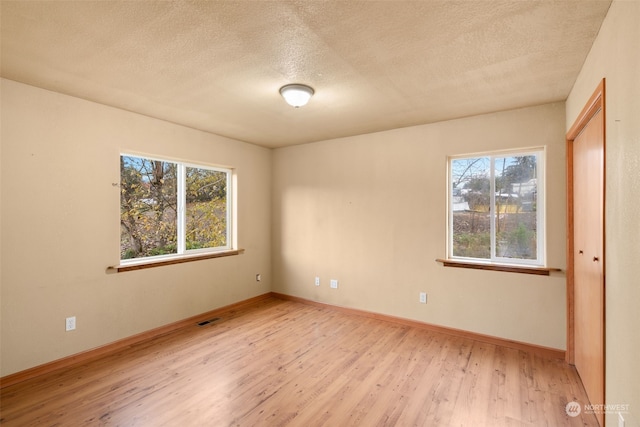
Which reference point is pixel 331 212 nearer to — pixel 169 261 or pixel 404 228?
pixel 404 228

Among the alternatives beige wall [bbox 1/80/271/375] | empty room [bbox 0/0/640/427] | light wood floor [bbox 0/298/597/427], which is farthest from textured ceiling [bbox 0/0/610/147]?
light wood floor [bbox 0/298/597/427]

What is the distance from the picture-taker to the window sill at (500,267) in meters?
2.90

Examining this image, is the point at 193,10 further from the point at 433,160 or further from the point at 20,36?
the point at 433,160

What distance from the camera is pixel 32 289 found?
100 inches

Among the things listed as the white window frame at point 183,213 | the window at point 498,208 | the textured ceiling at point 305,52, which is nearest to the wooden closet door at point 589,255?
the window at point 498,208

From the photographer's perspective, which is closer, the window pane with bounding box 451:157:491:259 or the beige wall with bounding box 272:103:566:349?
the beige wall with bounding box 272:103:566:349

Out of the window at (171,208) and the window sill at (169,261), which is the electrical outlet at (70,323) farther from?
the window at (171,208)

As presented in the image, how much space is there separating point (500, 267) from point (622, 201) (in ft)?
5.94

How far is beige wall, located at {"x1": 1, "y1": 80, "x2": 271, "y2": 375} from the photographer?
2.45 metres

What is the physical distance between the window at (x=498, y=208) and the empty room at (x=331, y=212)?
2cm

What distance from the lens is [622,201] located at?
147 cm

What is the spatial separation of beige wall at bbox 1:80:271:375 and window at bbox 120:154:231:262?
0.60 ft

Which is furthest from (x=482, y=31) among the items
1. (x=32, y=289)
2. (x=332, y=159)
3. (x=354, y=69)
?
(x=32, y=289)

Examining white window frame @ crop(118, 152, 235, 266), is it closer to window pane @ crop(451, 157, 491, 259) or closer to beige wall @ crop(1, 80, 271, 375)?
beige wall @ crop(1, 80, 271, 375)
